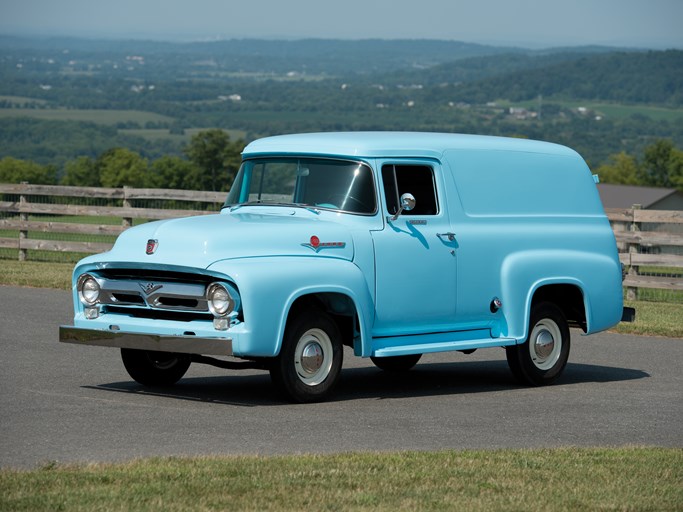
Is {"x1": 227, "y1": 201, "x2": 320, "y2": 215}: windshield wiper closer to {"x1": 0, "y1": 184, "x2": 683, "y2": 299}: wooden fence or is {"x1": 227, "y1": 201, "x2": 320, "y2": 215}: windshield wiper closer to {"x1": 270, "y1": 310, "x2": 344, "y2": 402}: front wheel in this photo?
{"x1": 270, "y1": 310, "x2": 344, "y2": 402}: front wheel

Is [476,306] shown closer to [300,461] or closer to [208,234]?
[208,234]

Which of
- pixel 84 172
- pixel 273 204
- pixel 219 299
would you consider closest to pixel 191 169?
pixel 84 172

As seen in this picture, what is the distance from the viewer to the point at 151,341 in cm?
940

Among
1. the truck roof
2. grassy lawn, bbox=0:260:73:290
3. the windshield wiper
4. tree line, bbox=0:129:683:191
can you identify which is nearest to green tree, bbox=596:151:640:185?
tree line, bbox=0:129:683:191

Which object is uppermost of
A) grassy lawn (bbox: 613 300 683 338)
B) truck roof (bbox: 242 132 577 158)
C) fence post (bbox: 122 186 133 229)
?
truck roof (bbox: 242 132 577 158)

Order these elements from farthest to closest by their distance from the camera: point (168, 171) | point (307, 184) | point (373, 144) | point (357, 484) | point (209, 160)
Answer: point (168, 171) < point (209, 160) < point (307, 184) < point (373, 144) < point (357, 484)

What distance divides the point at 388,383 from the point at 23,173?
113872 mm

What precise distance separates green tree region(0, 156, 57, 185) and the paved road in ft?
355

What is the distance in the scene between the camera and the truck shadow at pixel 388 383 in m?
10.3

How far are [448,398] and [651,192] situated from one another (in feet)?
318

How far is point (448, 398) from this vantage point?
35.2 ft

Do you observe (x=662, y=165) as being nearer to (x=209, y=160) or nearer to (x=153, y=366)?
(x=209, y=160)

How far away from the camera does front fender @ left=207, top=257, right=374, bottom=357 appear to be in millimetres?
9164

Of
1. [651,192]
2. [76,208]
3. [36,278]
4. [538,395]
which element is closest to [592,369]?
[538,395]
